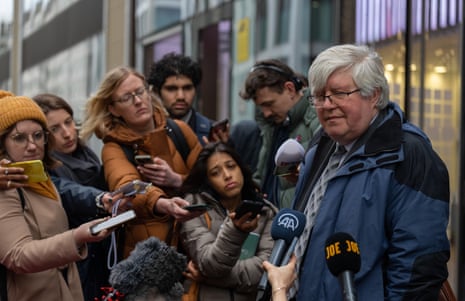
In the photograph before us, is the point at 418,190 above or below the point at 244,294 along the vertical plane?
above

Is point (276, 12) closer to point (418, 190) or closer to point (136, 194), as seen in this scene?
point (136, 194)

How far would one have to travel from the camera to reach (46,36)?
76.6 ft

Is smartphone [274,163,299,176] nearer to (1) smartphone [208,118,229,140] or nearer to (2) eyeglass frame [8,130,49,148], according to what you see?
(2) eyeglass frame [8,130,49,148]

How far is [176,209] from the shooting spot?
5.19 metres

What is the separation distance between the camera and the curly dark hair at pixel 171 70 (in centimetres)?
712

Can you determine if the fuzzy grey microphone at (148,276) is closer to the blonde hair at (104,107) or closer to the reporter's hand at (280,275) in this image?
the reporter's hand at (280,275)

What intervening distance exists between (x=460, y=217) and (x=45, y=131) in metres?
3.89

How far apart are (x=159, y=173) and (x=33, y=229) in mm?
910

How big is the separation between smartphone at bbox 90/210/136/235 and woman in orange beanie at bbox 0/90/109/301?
0.12ft

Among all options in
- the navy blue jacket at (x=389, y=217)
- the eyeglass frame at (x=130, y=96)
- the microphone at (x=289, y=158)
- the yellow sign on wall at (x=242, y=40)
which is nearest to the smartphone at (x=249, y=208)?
the microphone at (x=289, y=158)

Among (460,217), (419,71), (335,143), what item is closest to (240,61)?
(419,71)

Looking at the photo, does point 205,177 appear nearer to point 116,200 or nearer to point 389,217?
point 116,200

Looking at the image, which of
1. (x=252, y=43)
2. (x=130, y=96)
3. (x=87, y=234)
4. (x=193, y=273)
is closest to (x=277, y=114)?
(x=130, y=96)

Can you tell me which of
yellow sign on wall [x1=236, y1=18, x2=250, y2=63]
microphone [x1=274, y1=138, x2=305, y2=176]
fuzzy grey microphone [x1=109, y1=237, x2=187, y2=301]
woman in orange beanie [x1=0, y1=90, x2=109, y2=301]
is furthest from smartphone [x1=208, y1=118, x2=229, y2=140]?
yellow sign on wall [x1=236, y1=18, x2=250, y2=63]
